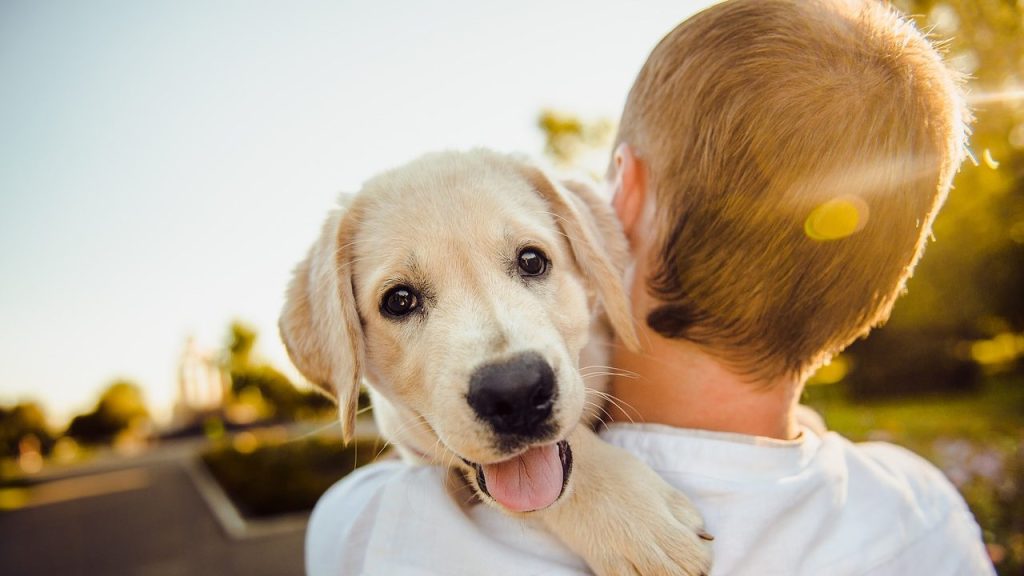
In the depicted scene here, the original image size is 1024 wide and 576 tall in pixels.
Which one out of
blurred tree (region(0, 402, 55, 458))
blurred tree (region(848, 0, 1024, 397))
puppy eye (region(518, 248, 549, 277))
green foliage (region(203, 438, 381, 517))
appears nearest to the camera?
puppy eye (region(518, 248, 549, 277))

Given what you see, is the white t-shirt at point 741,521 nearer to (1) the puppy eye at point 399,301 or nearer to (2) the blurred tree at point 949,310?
(1) the puppy eye at point 399,301

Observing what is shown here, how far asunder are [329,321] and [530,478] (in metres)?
1.09

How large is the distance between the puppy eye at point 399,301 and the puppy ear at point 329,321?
15 centimetres

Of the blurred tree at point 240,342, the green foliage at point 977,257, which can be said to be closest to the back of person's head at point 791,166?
the green foliage at point 977,257

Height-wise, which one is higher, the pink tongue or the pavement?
the pink tongue

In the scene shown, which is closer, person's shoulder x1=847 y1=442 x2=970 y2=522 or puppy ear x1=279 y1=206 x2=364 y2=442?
person's shoulder x1=847 y1=442 x2=970 y2=522

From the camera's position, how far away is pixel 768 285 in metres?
2.46

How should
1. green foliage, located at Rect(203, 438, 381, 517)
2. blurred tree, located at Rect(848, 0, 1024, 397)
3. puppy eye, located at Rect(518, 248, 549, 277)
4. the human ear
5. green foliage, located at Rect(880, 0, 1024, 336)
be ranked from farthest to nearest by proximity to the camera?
1. blurred tree, located at Rect(848, 0, 1024, 397)
2. green foliage, located at Rect(203, 438, 381, 517)
3. green foliage, located at Rect(880, 0, 1024, 336)
4. puppy eye, located at Rect(518, 248, 549, 277)
5. the human ear

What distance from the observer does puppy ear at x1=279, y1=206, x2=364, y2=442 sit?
9.53 feet

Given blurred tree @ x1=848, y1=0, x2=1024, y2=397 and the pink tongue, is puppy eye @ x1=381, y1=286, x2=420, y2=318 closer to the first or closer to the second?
the pink tongue

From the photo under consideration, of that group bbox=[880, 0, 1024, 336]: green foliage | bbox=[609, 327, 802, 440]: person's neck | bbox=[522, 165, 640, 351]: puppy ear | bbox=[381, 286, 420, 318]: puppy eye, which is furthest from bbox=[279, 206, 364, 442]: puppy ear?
bbox=[880, 0, 1024, 336]: green foliage

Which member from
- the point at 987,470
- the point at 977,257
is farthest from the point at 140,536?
the point at 977,257

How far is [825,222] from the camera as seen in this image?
2.41 metres

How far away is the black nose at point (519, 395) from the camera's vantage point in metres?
2.33
